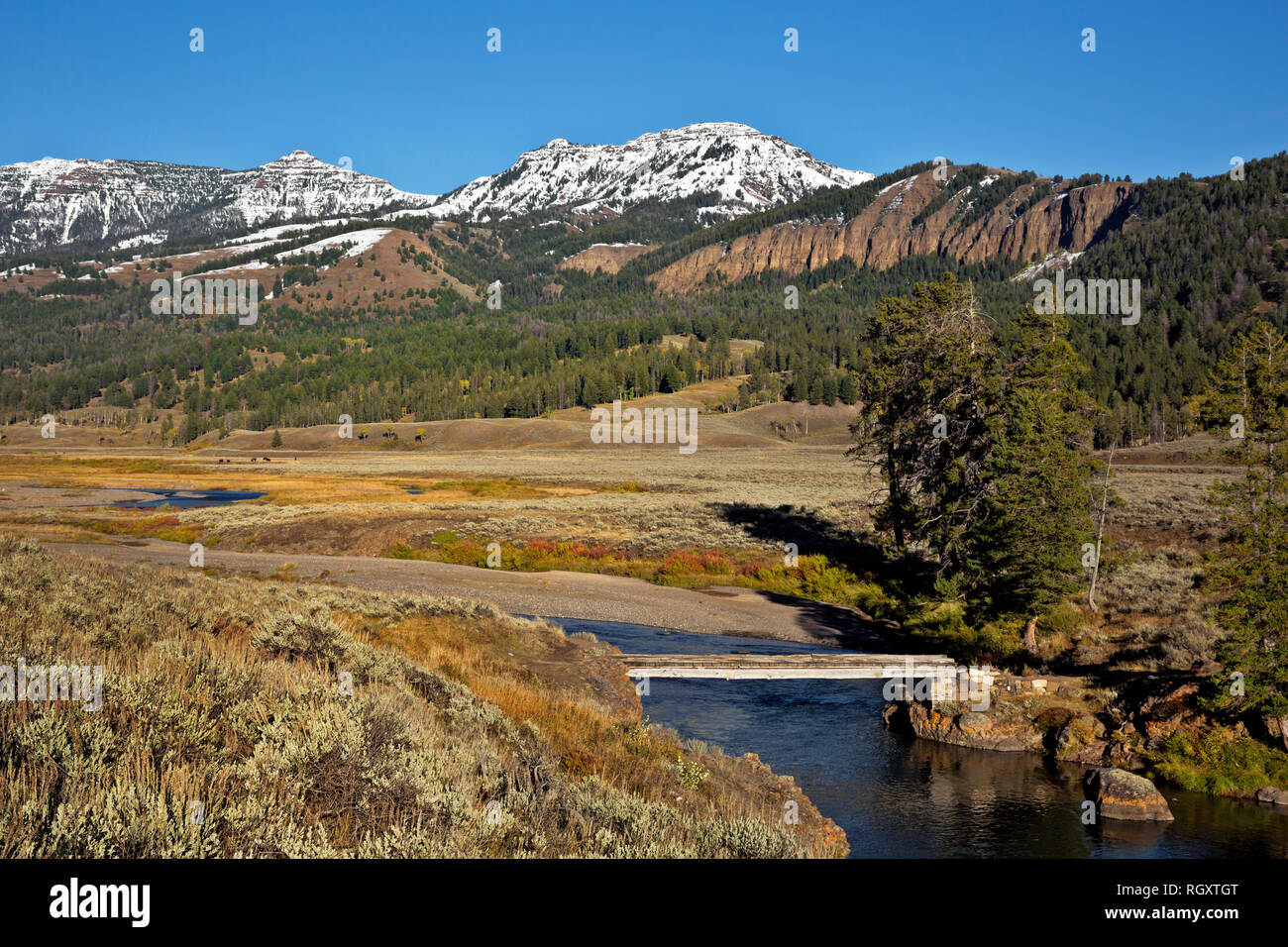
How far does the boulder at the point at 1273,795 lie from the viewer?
17.6 meters

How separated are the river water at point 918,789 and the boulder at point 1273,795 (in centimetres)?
36

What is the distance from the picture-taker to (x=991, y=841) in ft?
50.9

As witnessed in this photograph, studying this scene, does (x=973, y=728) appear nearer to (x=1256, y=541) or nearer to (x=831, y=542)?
(x=1256, y=541)

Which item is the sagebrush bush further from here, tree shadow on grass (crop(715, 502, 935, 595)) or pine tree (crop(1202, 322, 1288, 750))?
tree shadow on grass (crop(715, 502, 935, 595))

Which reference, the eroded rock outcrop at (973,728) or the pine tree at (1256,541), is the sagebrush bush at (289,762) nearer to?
the eroded rock outcrop at (973,728)

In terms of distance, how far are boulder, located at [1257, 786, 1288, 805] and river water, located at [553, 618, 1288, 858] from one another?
36 centimetres

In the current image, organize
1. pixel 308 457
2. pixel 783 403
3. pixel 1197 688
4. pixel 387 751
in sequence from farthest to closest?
pixel 783 403
pixel 308 457
pixel 1197 688
pixel 387 751

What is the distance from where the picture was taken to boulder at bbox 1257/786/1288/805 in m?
17.6

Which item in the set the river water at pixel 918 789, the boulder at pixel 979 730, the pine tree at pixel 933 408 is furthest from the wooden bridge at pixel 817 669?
the pine tree at pixel 933 408

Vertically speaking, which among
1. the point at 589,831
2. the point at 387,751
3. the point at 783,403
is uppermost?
the point at 783,403

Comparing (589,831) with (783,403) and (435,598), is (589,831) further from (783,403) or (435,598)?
(783,403)

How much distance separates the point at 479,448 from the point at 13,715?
145 metres
